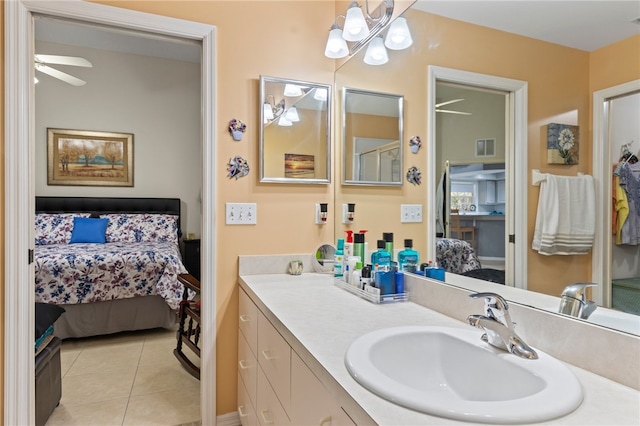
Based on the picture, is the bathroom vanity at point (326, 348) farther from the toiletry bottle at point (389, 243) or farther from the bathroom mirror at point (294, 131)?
the bathroom mirror at point (294, 131)

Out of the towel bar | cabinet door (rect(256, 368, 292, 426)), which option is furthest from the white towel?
cabinet door (rect(256, 368, 292, 426))

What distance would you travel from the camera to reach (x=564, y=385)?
2.32 feet

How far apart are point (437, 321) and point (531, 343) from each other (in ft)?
0.95

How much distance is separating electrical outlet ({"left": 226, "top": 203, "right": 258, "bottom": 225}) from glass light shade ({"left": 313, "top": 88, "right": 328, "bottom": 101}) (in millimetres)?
722

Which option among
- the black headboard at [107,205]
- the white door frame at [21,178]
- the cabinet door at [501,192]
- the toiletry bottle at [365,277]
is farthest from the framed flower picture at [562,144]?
the black headboard at [107,205]

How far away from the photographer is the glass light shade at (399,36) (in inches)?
63.2

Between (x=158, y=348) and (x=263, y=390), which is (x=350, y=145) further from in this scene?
(x=158, y=348)

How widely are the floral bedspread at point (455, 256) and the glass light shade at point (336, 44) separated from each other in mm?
1162

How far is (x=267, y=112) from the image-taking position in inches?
77.4

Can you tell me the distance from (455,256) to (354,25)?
1.24 meters

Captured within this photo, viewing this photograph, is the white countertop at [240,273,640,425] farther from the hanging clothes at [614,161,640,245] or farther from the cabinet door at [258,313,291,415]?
the hanging clothes at [614,161,640,245]

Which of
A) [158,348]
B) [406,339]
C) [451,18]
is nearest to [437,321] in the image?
[406,339]

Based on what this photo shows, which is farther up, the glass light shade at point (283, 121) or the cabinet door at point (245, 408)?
the glass light shade at point (283, 121)

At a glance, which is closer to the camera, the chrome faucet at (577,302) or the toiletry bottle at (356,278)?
the chrome faucet at (577,302)
